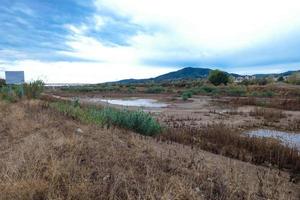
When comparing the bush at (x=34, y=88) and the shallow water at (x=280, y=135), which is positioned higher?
the bush at (x=34, y=88)

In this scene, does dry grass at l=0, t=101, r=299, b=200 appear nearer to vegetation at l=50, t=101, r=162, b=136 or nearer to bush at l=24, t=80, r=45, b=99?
vegetation at l=50, t=101, r=162, b=136

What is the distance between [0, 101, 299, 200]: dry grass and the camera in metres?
5.20

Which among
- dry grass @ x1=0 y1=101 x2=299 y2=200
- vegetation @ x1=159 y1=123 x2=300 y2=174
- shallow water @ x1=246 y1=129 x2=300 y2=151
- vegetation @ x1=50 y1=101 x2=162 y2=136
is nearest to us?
dry grass @ x1=0 y1=101 x2=299 y2=200

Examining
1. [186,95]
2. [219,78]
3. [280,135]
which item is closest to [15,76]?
[280,135]

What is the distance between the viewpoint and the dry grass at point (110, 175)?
5.20 metres

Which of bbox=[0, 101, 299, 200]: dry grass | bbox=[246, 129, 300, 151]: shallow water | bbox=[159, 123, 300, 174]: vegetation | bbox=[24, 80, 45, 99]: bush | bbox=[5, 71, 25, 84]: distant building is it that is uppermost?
bbox=[5, 71, 25, 84]: distant building

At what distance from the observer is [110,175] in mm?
6066

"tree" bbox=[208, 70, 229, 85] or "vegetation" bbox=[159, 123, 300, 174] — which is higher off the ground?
"tree" bbox=[208, 70, 229, 85]

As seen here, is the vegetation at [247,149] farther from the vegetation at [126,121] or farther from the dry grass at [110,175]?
the dry grass at [110,175]

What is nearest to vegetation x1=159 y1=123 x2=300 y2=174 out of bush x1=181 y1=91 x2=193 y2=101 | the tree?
bush x1=181 y1=91 x2=193 y2=101

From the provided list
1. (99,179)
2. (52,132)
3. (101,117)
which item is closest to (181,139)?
(101,117)

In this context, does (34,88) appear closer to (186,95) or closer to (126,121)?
(126,121)

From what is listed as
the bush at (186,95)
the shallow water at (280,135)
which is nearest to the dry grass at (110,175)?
the shallow water at (280,135)

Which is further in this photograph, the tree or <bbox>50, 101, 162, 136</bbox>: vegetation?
the tree
